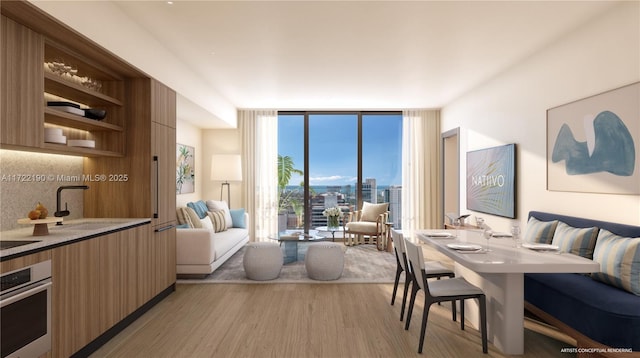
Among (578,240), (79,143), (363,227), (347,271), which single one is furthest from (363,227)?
(79,143)

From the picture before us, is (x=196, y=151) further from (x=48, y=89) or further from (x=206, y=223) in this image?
(x=48, y=89)

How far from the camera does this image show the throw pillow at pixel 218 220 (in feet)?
18.4

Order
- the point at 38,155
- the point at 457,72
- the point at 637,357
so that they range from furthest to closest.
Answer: the point at 457,72
the point at 38,155
the point at 637,357

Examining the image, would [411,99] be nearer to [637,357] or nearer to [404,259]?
[404,259]

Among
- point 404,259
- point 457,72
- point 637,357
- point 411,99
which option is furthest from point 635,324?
point 411,99

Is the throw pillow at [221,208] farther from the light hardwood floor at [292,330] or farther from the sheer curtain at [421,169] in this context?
the sheer curtain at [421,169]

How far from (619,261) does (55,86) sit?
14.8ft

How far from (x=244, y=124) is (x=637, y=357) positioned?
6.50m

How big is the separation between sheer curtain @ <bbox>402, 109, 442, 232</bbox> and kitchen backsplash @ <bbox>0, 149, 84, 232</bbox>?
5.67m

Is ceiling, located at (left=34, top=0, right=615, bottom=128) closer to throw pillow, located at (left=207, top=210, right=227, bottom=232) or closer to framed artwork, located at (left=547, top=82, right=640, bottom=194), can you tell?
framed artwork, located at (left=547, top=82, right=640, bottom=194)

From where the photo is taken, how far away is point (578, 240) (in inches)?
117

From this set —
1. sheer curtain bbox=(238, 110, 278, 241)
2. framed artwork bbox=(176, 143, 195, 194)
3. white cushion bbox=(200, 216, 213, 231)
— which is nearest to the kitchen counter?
white cushion bbox=(200, 216, 213, 231)

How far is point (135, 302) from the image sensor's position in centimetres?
313

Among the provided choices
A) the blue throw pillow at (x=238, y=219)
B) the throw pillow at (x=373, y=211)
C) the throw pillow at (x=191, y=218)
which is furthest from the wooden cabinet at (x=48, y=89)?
the throw pillow at (x=373, y=211)
